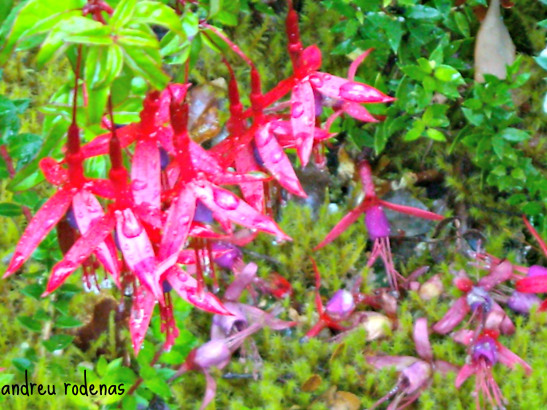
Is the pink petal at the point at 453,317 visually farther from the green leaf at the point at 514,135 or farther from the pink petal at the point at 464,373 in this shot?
the green leaf at the point at 514,135

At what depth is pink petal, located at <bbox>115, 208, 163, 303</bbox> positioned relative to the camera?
0.50 meters

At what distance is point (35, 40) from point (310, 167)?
3.15 ft

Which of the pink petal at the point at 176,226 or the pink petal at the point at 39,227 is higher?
the pink petal at the point at 176,226

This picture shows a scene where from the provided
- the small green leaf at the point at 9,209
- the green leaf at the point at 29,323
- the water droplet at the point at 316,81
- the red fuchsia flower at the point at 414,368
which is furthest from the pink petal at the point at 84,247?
the red fuchsia flower at the point at 414,368

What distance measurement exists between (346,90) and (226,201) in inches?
7.0

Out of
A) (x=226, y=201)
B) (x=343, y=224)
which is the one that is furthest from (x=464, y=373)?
(x=226, y=201)

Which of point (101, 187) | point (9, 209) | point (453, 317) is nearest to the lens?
point (101, 187)

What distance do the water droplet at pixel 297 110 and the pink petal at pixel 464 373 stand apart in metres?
0.65

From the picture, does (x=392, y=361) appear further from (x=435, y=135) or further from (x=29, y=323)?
(x=29, y=323)

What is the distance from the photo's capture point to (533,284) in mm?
1176

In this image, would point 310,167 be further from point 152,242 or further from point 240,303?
point 152,242

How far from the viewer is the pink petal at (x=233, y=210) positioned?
54cm

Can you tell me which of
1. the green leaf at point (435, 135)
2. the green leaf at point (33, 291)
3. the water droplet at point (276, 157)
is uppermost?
the water droplet at point (276, 157)

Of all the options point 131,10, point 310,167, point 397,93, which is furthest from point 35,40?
point 310,167
